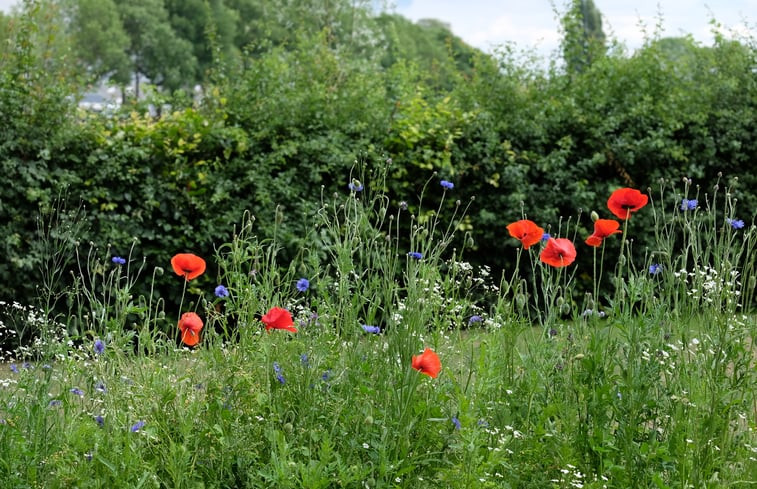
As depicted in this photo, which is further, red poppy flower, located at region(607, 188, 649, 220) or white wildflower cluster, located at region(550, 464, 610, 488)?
red poppy flower, located at region(607, 188, 649, 220)

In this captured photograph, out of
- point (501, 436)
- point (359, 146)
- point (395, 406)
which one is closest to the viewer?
point (395, 406)

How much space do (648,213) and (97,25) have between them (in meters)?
44.3

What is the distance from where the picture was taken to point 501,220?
750cm

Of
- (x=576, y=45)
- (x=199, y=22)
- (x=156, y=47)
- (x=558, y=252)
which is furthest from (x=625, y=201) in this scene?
(x=199, y=22)

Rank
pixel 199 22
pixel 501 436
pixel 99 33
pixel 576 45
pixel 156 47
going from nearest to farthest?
pixel 501 436 → pixel 576 45 → pixel 99 33 → pixel 156 47 → pixel 199 22

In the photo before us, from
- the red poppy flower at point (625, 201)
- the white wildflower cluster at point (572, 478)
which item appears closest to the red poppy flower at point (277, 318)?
the white wildflower cluster at point (572, 478)

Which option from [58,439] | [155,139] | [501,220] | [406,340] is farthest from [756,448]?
[155,139]

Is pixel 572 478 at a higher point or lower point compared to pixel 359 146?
lower

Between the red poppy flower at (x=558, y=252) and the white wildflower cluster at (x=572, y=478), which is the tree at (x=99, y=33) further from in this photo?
the white wildflower cluster at (x=572, y=478)

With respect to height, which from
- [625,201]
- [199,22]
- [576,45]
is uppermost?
[576,45]

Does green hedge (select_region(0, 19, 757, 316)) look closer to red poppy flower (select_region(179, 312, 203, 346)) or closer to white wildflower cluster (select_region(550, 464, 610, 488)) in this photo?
red poppy flower (select_region(179, 312, 203, 346))

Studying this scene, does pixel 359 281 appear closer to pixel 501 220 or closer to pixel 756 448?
pixel 756 448

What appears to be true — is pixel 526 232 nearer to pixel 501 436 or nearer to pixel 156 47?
pixel 501 436

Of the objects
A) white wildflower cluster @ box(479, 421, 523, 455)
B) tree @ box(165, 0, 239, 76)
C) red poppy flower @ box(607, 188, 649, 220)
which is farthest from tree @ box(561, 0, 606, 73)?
tree @ box(165, 0, 239, 76)
